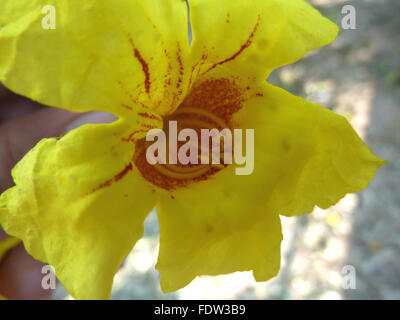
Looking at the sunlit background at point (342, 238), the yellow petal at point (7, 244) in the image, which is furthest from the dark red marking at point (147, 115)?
the sunlit background at point (342, 238)

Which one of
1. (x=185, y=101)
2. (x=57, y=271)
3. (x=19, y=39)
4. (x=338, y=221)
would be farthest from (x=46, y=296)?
(x=338, y=221)

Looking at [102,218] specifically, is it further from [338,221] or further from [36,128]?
[338,221]

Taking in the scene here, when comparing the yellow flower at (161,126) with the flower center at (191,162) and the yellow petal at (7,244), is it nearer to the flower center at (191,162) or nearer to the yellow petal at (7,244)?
the flower center at (191,162)

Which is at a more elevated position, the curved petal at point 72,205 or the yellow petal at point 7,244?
the curved petal at point 72,205

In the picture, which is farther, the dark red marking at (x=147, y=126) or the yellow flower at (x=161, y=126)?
the dark red marking at (x=147, y=126)

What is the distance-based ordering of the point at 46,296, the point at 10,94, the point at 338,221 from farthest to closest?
the point at 338,221 < the point at 46,296 < the point at 10,94

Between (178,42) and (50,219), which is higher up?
(178,42)

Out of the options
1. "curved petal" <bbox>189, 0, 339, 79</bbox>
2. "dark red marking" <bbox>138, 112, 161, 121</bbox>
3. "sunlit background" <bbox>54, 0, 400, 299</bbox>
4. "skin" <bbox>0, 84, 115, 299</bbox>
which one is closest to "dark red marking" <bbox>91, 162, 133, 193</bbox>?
"dark red marking" <bbox>138, 112, 161, 121</bbox>

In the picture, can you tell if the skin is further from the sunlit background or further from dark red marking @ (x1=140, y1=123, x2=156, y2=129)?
the sunlit background
